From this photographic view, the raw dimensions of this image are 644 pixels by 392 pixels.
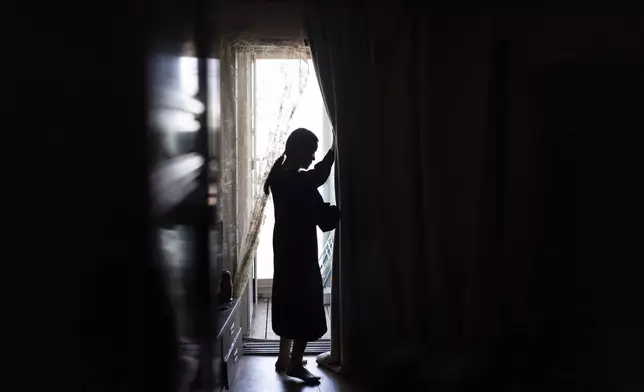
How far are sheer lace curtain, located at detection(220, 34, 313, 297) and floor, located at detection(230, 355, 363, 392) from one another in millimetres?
341

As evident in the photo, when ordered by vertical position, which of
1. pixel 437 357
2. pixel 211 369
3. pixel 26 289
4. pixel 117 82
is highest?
pixel 117 82

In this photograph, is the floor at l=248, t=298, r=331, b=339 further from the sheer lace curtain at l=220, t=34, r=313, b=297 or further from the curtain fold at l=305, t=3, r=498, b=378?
the curtain fold at l=305, t=3, r=498, b=378

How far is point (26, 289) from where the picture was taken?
1.94ft

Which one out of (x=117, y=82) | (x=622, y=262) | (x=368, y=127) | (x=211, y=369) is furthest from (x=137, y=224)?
(x=622, y=262)

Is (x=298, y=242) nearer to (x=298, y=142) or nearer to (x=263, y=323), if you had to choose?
(x=298, y=142)

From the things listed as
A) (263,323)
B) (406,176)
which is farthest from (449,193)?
(263,323)

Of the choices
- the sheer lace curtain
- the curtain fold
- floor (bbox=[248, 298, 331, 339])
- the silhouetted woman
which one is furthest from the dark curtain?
floor (bbox=[248, 298, 331, 339])

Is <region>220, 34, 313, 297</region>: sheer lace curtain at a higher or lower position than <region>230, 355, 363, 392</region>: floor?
higher

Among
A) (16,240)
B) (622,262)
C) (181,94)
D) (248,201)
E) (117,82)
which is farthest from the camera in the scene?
(248,201)

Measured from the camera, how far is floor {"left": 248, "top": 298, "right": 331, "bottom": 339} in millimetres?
2475

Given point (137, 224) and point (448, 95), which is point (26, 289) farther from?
point (448, 95)

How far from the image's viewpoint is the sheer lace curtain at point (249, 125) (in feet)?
7.33

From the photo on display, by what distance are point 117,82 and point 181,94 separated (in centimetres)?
44

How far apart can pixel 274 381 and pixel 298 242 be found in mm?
594
